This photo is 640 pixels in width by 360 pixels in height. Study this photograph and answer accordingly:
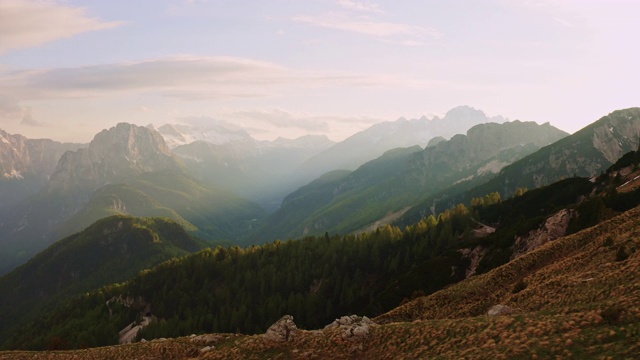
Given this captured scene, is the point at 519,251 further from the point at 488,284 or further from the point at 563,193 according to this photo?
the point at 563,193

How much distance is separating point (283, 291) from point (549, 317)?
171460mm

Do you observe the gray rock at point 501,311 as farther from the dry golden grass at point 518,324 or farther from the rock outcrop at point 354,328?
the rock outcrop at point 354,328

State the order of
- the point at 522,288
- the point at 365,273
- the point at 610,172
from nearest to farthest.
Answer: the point at 522,288, the point at 610,172, the point at 365,273

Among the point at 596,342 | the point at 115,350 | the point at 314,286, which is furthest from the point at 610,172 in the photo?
the point at 115,350

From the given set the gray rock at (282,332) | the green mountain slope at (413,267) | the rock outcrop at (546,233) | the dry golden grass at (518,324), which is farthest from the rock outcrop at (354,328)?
the rock outcrop at (546,233)

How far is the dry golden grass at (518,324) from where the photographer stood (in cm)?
3112

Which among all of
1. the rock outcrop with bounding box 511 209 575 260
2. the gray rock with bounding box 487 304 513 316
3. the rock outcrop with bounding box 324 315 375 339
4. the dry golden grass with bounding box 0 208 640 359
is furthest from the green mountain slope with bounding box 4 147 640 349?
the rock outcrop with bounding box 324 315 375 339

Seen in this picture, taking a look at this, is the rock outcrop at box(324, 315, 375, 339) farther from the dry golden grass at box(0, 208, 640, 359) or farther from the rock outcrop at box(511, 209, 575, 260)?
the rock outcrop at box(511, 209, 575, 260)

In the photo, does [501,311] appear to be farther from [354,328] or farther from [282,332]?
[282,332]

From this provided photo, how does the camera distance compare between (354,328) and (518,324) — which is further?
(354,328)

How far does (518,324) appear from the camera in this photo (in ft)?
120

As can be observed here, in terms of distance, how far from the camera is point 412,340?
141 feet

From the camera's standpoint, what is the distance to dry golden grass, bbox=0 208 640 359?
31.1 m

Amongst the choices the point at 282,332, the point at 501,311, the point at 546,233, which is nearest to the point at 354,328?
the point at 282,332
